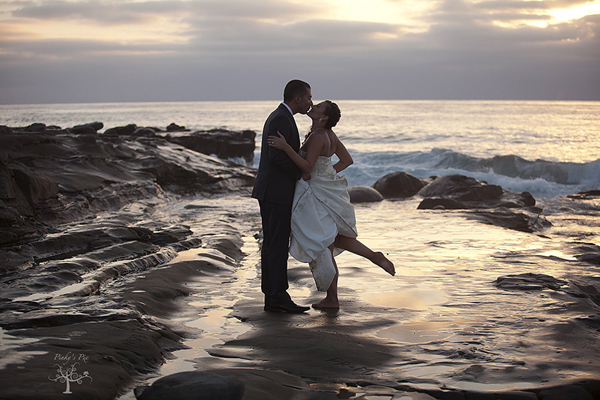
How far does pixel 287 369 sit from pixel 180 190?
434 inches

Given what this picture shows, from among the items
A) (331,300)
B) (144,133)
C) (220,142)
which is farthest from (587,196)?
(144,133)

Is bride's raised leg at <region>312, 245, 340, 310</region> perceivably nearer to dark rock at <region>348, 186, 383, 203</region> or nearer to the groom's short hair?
the groom's short hair

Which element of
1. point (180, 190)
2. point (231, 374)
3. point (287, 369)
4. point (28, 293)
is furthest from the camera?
point (180, 190)

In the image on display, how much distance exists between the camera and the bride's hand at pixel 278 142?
14.1ft

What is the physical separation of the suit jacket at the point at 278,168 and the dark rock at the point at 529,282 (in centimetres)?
252

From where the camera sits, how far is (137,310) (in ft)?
13.5

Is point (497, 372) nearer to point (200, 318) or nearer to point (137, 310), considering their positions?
point (200, 318)

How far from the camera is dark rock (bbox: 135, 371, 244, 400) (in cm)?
255

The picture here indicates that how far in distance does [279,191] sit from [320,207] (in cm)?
40

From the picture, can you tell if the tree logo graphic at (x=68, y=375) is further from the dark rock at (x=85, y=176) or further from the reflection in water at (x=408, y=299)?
the dark rock at (x=85, y=176)

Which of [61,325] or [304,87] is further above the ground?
[304,87]

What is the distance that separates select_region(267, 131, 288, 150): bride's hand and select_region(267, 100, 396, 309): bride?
213 mm

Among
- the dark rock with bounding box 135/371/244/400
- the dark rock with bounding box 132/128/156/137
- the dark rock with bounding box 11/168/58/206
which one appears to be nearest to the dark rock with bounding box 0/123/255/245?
the dark rock with bounding box 11/168/58/206

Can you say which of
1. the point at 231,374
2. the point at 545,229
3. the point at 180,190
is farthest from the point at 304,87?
the point at 180,190
